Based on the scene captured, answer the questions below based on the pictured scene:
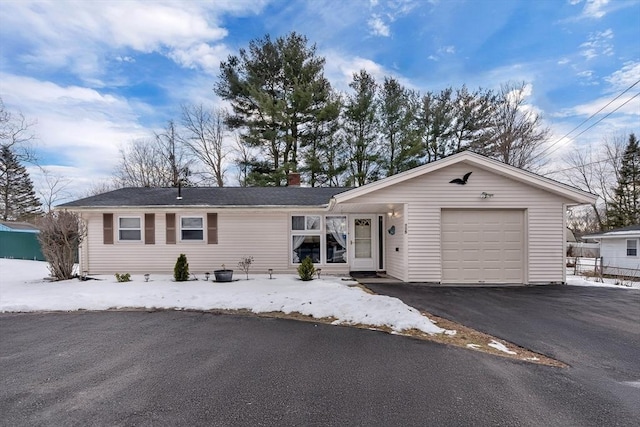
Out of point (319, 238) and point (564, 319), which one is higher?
point (319, 238)

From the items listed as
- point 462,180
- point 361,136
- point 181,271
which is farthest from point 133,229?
point 361,136

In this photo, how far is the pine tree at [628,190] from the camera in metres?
25.2

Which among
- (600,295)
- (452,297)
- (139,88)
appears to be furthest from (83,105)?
(600,295)

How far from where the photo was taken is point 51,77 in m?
13.6

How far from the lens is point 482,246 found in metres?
10.4

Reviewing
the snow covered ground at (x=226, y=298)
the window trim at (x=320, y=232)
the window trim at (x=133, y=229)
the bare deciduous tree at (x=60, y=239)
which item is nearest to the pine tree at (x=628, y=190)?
→ the window trim at (x=320, y=232)

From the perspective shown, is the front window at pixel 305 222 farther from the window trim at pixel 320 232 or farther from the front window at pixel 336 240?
the front window at pixel 336 240

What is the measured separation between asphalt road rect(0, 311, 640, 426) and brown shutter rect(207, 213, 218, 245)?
6474 mm

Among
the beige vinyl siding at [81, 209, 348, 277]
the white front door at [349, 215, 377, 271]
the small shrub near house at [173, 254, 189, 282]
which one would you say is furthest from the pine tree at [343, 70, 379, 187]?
the small shrub near house at [173, 254, 189, 282]

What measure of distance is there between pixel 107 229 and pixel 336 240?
→ 26.1ft

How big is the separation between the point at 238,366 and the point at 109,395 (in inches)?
52.1

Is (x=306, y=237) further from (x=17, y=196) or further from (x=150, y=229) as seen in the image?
(x=17, y=196)

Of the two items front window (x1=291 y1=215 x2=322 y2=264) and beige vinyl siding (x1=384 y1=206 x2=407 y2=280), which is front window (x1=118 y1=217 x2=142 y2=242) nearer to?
front window (x1=291 y1=215 x2=322 y2=264)

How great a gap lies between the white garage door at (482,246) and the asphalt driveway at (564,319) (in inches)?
29.1
